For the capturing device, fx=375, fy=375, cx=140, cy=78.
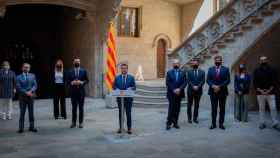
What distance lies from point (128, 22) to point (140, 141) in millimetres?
13615

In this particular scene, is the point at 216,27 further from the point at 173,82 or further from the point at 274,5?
the point at 173,82

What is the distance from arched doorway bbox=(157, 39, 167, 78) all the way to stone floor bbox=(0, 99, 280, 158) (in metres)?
11.3

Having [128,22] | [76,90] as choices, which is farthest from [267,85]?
[128,22]

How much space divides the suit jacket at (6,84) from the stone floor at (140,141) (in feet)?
2.61

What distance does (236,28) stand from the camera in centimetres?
1205

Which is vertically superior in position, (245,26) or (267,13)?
(267,13)

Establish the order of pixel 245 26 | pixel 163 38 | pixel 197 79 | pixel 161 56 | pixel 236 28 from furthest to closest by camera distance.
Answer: pixel 161 56 → pixel 163 38 → pixel 236 28 → pixel 245 26 → pixel 197 79

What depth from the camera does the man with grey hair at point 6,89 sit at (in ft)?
35.3

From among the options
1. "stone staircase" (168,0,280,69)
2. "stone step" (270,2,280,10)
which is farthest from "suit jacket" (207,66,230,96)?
A: "stone step" (270,2,280,10)

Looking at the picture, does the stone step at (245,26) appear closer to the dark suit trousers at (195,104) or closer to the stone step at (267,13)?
the stone step at (267,13)

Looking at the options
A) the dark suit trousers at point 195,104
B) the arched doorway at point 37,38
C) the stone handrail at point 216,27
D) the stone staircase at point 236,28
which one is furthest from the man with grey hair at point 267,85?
the arched doorway at point 37,38

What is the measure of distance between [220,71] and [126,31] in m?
11.8

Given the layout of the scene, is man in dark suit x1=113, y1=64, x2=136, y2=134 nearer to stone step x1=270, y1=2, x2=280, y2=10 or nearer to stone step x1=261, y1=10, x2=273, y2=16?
stone step x1=261, y1=10, x2=273, y2=16

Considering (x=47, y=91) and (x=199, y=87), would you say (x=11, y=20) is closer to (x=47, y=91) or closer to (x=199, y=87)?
(x=47, y=91)
